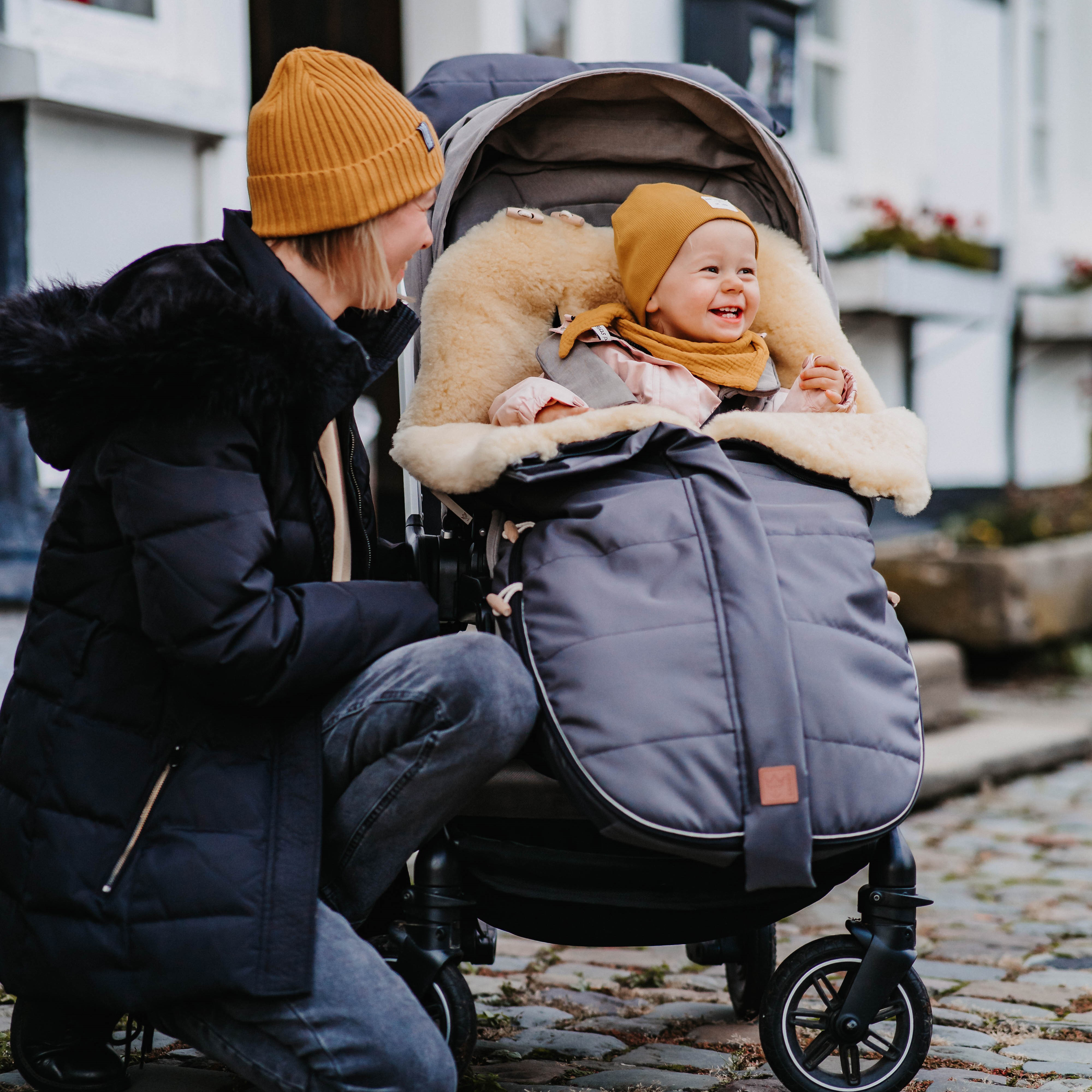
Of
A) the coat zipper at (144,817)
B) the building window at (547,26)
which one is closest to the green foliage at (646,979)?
the coat zipper at (144,817)

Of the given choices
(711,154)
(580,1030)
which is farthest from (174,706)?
(711,154)

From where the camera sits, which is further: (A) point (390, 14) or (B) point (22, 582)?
(A) point (390, 14)

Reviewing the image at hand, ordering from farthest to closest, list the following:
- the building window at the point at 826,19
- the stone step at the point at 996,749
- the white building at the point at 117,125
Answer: the building window at the point at 826,19 < the stone step at the point at 996,749 < the white building at the point at 117,125

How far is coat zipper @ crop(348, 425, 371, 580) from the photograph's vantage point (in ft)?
6.87

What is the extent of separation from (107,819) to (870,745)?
1.01 metres

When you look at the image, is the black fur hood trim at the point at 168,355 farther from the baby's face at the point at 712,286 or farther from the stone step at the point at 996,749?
the stone step at the point at 996,749

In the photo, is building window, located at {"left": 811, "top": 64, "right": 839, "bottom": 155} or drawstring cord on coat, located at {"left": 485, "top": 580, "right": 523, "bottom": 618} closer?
drawstring cord on coat, located at {"left": 485, "top": 580, "right": 523, "bottom": 618}

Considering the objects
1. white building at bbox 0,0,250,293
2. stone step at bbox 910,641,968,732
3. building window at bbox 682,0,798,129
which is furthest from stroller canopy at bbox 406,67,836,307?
stone step at bbox 910,641,968,732

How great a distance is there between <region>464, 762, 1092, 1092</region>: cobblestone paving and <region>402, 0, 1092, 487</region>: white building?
3174 millimetres

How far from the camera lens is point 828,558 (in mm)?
2021

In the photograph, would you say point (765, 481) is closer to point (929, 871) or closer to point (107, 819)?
point (107, 819)

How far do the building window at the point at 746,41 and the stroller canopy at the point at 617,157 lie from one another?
8.91ft

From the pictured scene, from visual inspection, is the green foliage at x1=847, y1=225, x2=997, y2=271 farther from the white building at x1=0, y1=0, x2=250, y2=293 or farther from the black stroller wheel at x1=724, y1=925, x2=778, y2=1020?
the black stroller wheel at x1=724, y1=925, x2=778, y2=1020

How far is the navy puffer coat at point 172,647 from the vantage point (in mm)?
1753
